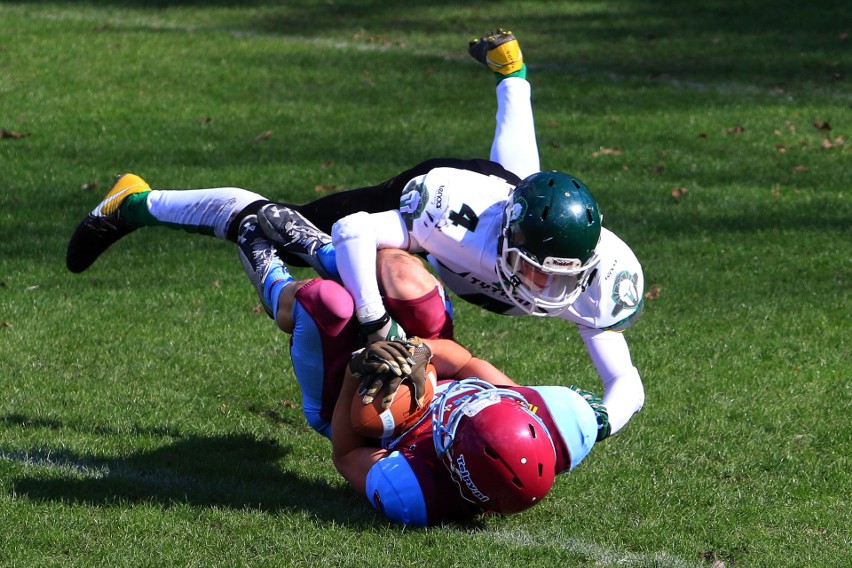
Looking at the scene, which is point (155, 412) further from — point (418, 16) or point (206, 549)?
point (418, 16)

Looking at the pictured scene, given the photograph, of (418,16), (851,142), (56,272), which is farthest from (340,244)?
(418,16)

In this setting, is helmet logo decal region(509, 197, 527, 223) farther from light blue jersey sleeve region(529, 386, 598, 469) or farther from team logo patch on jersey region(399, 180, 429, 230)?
light blue jersey sleeve region(529, 386, 598, 469)

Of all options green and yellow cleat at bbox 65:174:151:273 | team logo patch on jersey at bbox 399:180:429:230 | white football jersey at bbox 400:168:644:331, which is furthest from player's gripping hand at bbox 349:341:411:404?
green and yellow cleat at bbox 65:174:151:273

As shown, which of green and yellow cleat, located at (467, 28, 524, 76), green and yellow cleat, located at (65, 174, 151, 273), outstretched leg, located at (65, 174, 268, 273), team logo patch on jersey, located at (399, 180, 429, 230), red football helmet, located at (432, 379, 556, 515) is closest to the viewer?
red football helmet, located at (432, 379, 556, 515)

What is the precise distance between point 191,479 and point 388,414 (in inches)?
42.3

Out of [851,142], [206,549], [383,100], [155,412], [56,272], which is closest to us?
[206,549]

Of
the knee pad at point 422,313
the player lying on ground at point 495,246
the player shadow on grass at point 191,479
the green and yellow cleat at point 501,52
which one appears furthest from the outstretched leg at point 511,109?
the player shadow on grass at point 191,479

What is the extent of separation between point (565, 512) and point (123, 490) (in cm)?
188

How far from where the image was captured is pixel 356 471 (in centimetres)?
473

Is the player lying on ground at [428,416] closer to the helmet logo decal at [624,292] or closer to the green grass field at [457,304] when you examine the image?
the green grass field at [457,304]

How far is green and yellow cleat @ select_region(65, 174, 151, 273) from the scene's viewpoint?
614 cm

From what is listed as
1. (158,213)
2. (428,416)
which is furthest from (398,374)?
(158,213)

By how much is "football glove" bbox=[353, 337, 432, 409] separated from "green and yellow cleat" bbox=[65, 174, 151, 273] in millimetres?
2285

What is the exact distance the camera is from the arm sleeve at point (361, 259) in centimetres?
472
